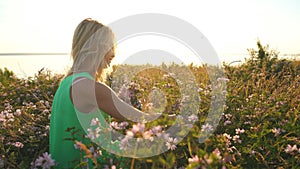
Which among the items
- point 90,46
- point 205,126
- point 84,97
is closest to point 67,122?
point 84,97

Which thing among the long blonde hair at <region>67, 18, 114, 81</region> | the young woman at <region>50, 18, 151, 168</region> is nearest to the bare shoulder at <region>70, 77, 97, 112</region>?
the young woman at <region>50, 18, 151, 168</region>

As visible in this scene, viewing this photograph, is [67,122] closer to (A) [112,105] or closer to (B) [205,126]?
(A) [112,105]

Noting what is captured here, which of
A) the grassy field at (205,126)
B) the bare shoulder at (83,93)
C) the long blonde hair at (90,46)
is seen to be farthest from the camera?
the long blonde hair at (90,46)

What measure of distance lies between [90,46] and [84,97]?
0.41m

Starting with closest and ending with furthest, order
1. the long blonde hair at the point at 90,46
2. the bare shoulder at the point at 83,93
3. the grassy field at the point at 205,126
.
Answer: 1. the grassy field at the point at 205,126
2. the bare shoulder at the point at 83,93
3. the long blonde hair at the point at 90,46

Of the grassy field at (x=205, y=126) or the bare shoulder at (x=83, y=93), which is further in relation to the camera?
the bare shoulder at (x=83, y=93)

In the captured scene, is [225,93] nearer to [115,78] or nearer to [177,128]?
[177,128]

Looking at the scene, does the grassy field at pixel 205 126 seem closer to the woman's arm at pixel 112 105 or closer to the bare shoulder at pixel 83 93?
the woman's arm at pixel 112 105

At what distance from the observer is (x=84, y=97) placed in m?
2.45

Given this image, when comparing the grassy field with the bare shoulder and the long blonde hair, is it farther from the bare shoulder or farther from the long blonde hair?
the long blonde hair

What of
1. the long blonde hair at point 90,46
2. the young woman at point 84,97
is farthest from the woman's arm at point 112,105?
the long blonde hair at point 90,46

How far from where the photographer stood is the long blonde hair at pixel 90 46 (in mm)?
2611

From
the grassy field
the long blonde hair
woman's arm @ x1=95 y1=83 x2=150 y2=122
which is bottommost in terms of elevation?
the grassy field

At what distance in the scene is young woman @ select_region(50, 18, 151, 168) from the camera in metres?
2.46
